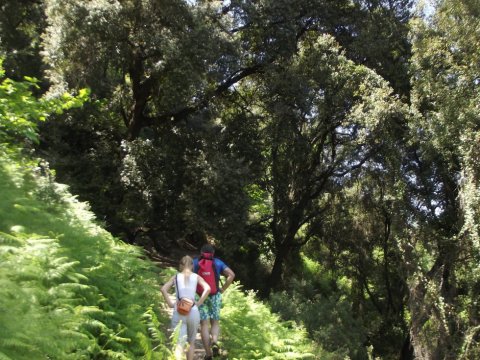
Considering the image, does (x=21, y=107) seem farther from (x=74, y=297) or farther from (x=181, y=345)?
(x=181, y=345)

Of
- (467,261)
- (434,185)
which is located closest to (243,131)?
(434,185)

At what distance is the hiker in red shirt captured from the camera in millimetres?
6363

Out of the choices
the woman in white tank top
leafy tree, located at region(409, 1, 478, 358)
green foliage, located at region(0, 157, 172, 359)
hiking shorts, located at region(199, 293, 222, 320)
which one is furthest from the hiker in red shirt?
leafy tree, located at region(409, 1, 478, 358)

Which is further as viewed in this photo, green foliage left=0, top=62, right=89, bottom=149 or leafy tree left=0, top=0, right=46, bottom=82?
leafy tree left=0, top=0, right=46, bottom=82

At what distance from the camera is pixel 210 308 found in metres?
6.60

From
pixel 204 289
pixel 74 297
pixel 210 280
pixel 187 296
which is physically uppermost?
pixel 210 280

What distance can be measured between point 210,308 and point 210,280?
512 millimetres

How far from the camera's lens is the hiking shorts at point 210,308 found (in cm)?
650

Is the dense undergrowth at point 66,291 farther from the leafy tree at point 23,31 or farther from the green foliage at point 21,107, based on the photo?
the leafy tree at point 23,31

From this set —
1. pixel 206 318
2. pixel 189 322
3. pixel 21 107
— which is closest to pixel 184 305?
pixel 189 322

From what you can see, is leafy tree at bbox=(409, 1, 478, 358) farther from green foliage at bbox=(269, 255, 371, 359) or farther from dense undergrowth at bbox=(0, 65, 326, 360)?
dense undergrowth at bbox=(0, 65, 326, 360)

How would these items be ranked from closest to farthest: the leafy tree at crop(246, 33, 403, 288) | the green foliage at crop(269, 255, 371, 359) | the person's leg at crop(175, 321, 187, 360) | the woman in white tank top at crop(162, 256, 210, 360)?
the person's leg at crop(175, 321, 187, 360)
the woman in white tank top at crop(162, 256, 210, 360)
the green foliage at crop(269, 255, 371, 359)
the leafy tree at crop(246, 33, 403, 288)

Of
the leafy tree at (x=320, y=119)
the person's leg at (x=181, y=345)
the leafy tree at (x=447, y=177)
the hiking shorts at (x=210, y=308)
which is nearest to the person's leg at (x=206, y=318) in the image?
the hiking shorts at (x=210, y=308)

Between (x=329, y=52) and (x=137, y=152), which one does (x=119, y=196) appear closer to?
(x=137, y=152)
